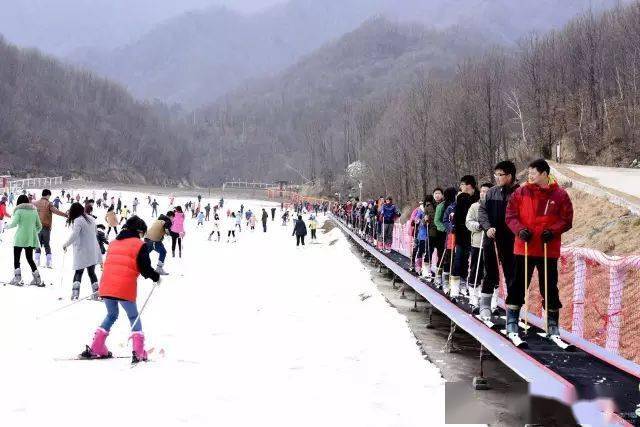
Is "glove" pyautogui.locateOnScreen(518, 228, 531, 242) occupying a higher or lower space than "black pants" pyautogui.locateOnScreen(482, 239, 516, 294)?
higher

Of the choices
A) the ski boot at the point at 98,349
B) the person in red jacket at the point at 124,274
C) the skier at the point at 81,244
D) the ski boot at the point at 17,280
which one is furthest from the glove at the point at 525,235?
the ski boot at the point at 17,280

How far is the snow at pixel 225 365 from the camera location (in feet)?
18.3

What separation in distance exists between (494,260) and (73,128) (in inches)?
6589

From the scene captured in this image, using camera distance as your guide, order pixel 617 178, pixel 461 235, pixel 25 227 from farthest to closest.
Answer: pixel 617 178
pixel 25 227
pixel 461 235

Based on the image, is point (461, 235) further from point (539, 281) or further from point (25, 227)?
point (25, 227)

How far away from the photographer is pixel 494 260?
7.93m

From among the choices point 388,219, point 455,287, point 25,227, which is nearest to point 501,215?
point 455,287

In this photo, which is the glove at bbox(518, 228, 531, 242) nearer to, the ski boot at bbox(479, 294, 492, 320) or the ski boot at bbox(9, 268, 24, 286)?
the ski boot at bbox(479, 294, 492, 320)

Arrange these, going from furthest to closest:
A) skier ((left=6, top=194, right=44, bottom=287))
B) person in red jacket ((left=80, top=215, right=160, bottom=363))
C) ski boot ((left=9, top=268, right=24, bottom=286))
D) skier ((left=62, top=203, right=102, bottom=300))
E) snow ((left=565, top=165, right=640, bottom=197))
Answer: snow ((left=565, top=165, right=640, bottom=197))
ski boot ((left=9, top=268, right=24, bottom=286))
skier ((left=6, top=194, right=44, bottom=287))
skier ((left=62, top=203, right=102, bottom=300))
person in red jacket ((left=80, top=215, right=160, bottom=363))

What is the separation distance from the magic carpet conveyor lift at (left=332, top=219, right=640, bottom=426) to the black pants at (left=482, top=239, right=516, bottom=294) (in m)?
0.48

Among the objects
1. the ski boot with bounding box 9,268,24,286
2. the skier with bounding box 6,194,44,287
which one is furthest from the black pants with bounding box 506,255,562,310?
the ski boot with bounding box 9,268,24,286

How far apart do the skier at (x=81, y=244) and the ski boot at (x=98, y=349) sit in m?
4.36

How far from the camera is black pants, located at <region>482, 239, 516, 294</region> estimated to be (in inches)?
300

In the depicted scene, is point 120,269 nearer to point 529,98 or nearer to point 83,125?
point 529,98
